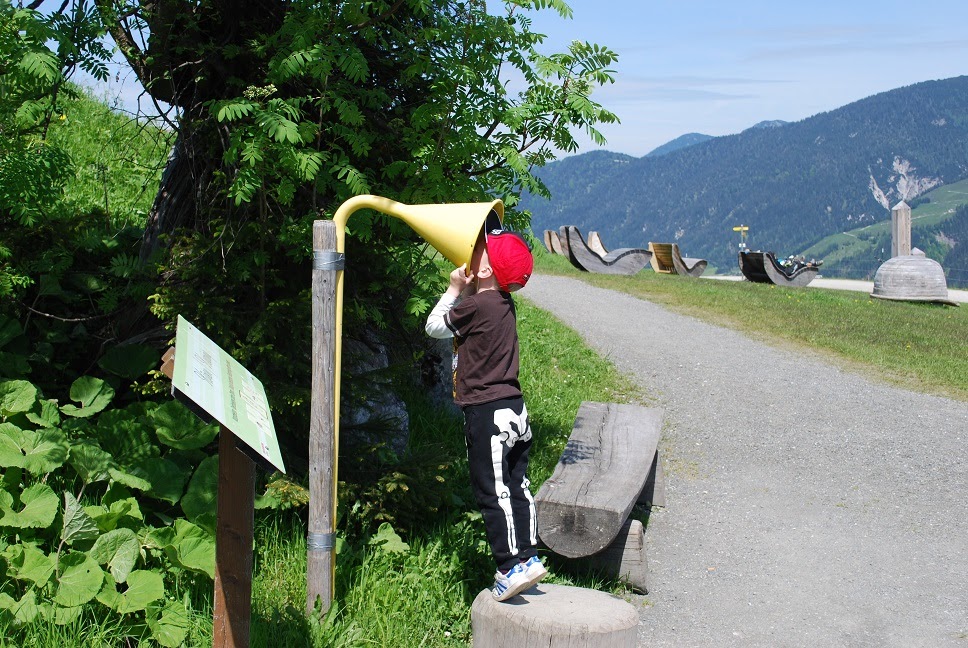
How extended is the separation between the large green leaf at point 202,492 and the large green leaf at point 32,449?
0.53 m

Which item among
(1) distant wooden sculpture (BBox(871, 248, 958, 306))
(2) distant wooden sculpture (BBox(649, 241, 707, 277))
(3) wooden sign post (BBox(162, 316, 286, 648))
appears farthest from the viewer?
(2) distant wooden sculpture (BBox(649, 241, 707, 277))

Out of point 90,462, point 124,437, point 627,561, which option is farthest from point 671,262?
point 90,462

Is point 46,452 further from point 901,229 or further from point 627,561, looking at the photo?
point 901,229

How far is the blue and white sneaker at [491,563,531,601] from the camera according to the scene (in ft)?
11.4

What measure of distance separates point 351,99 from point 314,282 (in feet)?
4.21

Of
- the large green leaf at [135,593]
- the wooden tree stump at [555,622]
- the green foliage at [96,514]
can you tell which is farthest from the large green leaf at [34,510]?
the wooden tree stump at [555,622]

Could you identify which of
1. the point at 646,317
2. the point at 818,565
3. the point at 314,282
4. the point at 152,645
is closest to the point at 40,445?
the point at 152,645

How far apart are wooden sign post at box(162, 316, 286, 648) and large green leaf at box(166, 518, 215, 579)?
2.13 feet

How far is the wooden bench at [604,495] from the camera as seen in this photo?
404cm

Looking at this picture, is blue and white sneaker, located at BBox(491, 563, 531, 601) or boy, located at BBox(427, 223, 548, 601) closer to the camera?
blue and white sneaker, located at BBox(491, 563, 531, 601)

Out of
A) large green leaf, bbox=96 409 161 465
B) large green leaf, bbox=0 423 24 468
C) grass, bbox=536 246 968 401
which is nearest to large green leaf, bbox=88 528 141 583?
large green leaf, bbox=0 423 24 468

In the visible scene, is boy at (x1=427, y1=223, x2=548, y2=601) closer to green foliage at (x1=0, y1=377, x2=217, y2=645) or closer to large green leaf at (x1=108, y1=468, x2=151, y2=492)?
green foliage at (x1=0, y1=377, x2=217, y2=645)

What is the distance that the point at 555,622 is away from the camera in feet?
10.6

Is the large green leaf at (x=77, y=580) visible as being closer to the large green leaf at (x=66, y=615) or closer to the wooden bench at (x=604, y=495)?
the large green leaf at (x=66, y=615)
